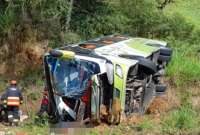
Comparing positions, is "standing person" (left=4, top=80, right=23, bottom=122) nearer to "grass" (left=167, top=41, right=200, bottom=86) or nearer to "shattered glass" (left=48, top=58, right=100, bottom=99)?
"shattered glass" (left=48, top=58, right=100, bottom=99)

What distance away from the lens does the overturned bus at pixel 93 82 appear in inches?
472

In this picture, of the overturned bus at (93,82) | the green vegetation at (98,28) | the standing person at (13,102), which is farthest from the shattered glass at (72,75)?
the standing person at (13,102)

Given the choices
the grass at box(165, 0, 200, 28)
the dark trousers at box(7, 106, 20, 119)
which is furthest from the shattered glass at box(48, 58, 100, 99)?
the grass at box(165, 0, 200, 28)

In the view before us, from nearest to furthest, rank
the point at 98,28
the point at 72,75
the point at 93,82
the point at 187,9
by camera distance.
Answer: the point at 93,82
the point at 72,75
the point at 98,28
the point at 187,9

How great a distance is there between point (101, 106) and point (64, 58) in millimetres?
1220

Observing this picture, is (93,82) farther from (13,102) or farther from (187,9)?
(187,9)

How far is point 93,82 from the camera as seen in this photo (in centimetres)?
1183

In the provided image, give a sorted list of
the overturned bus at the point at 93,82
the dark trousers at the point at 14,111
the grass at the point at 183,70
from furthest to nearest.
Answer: the grass at the point at 183,70
the dark trousers at the point at 14,111
the overturned bus at the point at 93,82

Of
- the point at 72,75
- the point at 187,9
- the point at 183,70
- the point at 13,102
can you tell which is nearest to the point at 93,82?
the point at 72,75

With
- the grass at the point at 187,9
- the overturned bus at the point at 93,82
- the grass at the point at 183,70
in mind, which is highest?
the overturned bus at the point at 93,82

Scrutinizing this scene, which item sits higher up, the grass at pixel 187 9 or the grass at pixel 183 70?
the grass at pixel 187 9

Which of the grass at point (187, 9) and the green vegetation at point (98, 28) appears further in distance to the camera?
the grass at point (187, 9)

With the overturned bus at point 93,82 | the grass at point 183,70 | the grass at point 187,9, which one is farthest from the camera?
the grass at point 187,9

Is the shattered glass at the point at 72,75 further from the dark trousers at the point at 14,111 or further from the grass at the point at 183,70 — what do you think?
the grass at the point at 183,70
